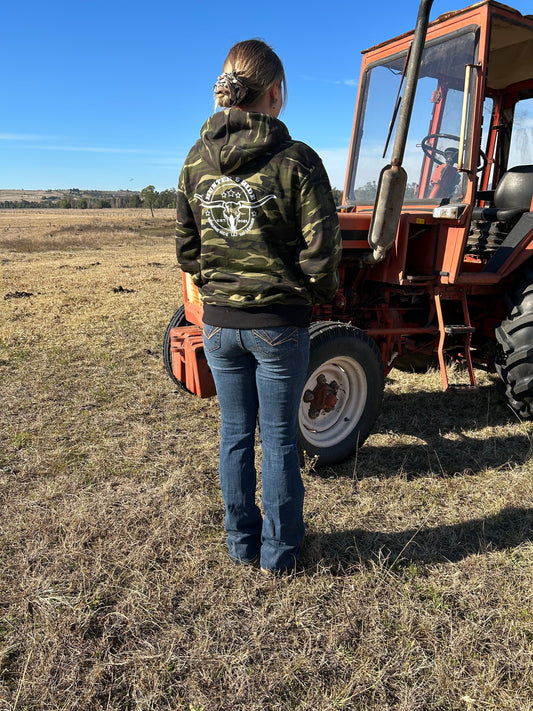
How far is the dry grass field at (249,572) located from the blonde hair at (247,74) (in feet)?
6.32

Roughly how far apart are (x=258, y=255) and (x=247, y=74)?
0.61 metres

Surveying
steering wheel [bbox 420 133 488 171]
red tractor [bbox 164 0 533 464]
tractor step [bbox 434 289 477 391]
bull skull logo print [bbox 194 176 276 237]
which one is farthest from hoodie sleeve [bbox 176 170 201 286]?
steering wheel [bbox 420 133 488 171]

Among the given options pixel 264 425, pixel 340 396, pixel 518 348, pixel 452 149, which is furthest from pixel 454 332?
pixel 264 425

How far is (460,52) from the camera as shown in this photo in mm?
3586

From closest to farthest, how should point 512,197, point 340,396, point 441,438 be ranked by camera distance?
point 340,396
point 441,438
point 512,197

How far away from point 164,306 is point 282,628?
6.57m

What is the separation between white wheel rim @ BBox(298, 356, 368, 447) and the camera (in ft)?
11.0

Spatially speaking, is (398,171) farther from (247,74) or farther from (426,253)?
(426,253)

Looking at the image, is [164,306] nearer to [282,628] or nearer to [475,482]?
[475,482]

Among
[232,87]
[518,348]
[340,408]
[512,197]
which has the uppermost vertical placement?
[232,87]

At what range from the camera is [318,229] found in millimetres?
1860

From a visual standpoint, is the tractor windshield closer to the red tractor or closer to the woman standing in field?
the red tractor

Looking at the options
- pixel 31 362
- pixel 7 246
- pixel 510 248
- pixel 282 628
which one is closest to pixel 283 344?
pixel 282 628

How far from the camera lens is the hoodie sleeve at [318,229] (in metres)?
1.83
